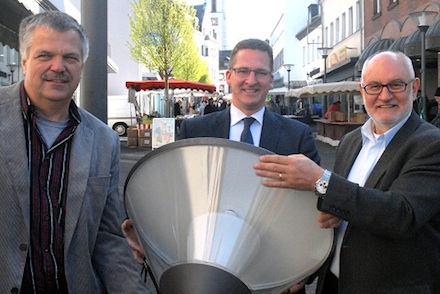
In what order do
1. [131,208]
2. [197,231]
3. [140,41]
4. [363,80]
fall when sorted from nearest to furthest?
1. [197,231]
2. [131,208]
3. [363,80]
4. [140,41]

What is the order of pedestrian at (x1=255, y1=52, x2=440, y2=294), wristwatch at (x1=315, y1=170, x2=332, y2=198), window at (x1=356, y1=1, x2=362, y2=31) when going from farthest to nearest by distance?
window at (x1=356, y1=1, x2=362, y2=31) → pedestrian at (x1=255, y1=52, x2=440, y2=294) → wristwatch at (x1=315, y1=170, x2=332, y2=198)

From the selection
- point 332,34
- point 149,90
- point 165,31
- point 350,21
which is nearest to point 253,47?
point 149,90

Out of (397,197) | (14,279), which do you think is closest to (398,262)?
(397,197)

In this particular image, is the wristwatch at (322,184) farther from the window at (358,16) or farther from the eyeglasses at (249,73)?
the window at (358,16)

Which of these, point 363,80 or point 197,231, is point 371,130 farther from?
point 197,231

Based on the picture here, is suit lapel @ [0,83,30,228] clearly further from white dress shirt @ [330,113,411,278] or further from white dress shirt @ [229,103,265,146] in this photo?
white dress shirt @ [330,113,411,278]

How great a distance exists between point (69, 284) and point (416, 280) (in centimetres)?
114

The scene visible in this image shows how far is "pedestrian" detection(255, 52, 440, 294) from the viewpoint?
167cm

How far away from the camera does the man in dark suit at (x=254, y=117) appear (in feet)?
7.27

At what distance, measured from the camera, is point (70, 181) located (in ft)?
5.86

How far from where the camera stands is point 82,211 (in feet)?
5.89

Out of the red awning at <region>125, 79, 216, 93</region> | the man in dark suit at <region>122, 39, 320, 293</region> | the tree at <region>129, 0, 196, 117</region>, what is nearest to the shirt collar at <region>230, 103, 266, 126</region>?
the man in dark suit at <region>122, 39, 320, 293</region>

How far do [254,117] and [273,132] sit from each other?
0.10 metres

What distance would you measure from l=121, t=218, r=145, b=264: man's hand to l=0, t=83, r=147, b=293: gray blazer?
135mm
